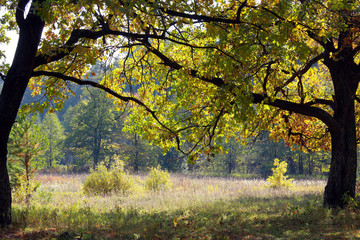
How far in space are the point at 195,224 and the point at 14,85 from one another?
5413 millimetres

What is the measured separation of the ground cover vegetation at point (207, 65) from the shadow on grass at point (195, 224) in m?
1.04

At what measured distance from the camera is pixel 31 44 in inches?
272

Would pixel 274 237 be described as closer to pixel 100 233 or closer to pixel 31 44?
pixel 100 233

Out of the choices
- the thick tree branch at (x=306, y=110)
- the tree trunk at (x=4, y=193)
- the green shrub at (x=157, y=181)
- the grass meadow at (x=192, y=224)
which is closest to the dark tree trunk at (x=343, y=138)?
the thick tree branch at (x=306, y=110)

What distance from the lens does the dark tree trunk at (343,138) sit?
29.2ft

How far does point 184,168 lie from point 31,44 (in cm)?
3744

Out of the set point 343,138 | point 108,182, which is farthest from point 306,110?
point 108,182

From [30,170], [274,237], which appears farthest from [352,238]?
[30,170]

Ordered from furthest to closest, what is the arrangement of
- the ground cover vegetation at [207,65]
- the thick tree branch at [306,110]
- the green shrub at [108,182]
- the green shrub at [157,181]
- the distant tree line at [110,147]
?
the distant tree line at [110,147] < the green shrub at [157,181] < the green shrub at [108,182] < the thick tree branch at [306,110] < the ground cover vegetation at [207,65]

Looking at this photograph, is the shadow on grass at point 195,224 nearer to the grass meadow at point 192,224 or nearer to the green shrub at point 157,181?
the grass meadow at point 192,224

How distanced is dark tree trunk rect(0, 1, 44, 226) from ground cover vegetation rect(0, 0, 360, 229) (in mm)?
22

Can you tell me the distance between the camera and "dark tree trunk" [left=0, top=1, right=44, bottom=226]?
264 inches

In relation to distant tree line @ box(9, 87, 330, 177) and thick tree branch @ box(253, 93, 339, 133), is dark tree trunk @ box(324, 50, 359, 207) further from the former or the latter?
distant tree line @ box(9, 87, 330, 177)

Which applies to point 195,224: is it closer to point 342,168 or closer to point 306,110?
point 306,110
